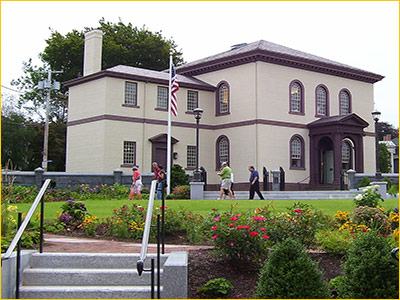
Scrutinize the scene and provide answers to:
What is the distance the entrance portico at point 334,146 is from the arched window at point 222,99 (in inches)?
212

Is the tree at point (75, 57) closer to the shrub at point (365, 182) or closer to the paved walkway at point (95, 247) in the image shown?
the shrub at point (365, 182)

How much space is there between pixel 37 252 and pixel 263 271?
3655 millimetres

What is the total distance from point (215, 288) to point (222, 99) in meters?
28.1

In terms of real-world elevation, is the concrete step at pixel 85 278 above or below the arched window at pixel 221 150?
below

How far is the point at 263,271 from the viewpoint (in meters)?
6.54

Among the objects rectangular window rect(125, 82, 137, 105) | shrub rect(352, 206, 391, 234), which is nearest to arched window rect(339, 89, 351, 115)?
rectangular window rect(125, 82, 137, 105)

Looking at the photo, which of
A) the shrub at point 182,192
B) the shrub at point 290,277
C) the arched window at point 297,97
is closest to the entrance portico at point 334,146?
the arched window at point 297,97

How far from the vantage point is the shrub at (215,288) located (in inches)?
272

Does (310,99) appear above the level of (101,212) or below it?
above

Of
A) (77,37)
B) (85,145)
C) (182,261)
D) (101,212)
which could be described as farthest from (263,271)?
(77,37)

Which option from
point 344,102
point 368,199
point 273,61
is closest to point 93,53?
point 273,61

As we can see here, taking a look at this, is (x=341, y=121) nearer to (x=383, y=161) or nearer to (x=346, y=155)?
(x=346, y=155)

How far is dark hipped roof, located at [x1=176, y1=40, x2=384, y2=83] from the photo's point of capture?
105 feet

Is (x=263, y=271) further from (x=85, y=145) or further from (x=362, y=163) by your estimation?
(x=362, y=163)
